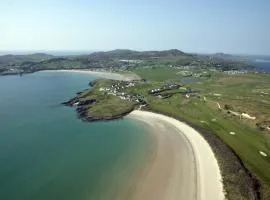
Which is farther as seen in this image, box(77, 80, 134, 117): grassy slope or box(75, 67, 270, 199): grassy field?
box(77, 80, 134, 117): grassy slope

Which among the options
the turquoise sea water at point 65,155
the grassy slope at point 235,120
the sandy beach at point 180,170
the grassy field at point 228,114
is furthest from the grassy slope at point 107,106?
the sandy beach at point 180,170

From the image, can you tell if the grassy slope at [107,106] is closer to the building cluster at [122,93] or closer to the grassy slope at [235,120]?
the building cluster at [122,93]

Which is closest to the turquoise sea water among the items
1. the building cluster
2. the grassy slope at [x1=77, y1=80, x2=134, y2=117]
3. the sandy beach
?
the sandy beach

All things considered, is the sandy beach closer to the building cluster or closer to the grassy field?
A: the grassy field

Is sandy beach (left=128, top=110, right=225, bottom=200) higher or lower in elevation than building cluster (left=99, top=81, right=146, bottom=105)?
higher

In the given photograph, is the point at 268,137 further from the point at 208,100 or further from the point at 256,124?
the point at 208,100

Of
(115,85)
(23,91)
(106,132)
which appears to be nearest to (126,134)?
(106,132)

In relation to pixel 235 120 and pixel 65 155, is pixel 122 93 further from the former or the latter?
pixel 65 155
